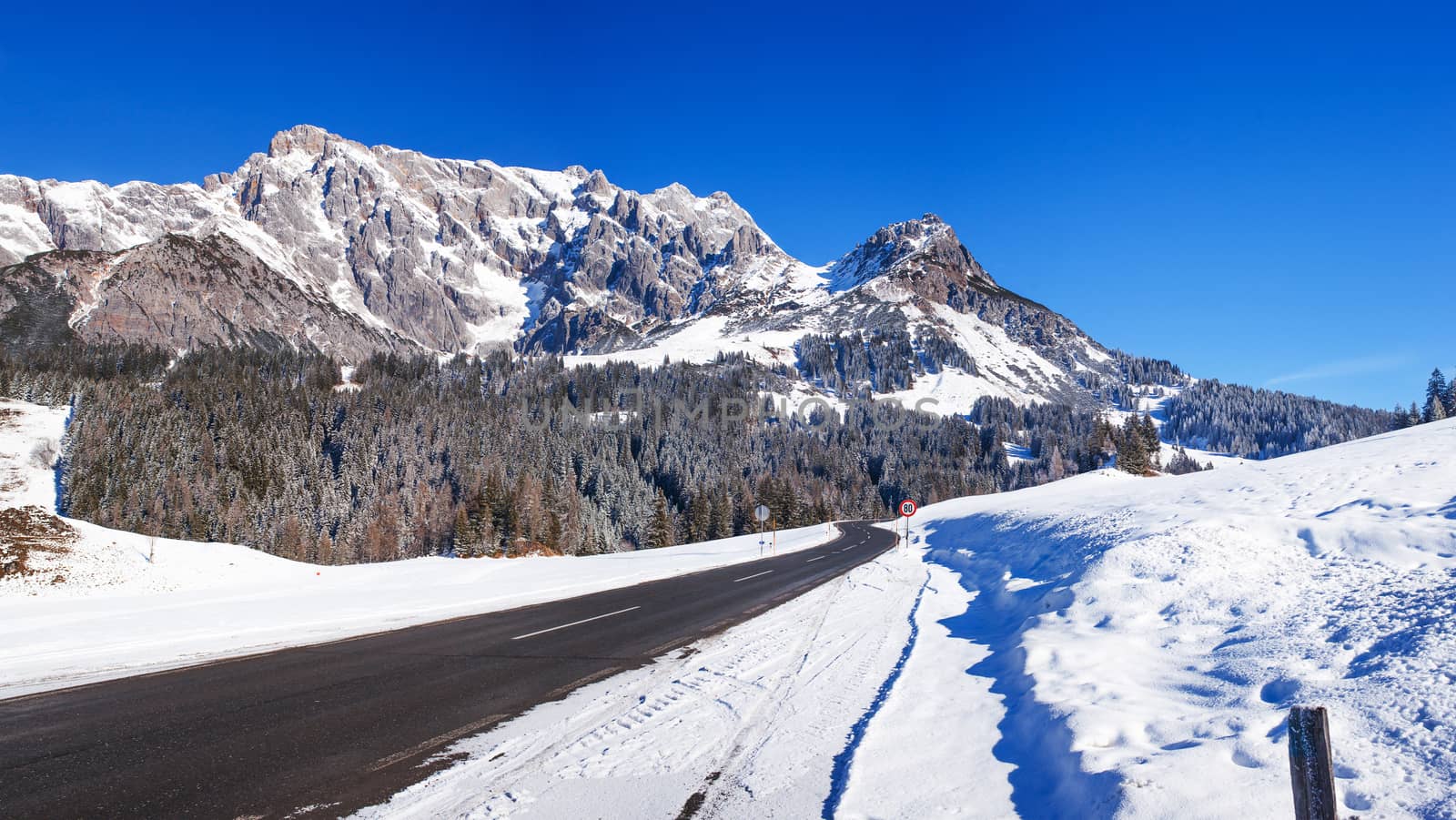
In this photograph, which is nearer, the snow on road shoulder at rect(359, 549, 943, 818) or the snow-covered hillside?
the snow-covered hillside

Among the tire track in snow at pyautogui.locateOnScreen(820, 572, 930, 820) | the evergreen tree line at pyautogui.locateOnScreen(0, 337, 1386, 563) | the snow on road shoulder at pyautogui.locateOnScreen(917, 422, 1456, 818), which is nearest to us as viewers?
the snow on road shoulder at pyautogui.locateOnScreen(917, 422, 1456, 818)

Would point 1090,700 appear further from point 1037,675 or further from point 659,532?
point 659,532

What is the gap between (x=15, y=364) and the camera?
375 ft

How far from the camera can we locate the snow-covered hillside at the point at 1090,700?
207 inches

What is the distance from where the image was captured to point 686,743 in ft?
23.7

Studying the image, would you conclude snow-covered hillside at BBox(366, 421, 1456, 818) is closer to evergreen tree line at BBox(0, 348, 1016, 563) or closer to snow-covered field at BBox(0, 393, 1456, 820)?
snow-covered field at BBox(0, 393, 1456, 820)

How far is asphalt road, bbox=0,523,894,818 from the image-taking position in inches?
227

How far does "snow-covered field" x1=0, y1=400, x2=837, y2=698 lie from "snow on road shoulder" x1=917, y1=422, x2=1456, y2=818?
12988mm

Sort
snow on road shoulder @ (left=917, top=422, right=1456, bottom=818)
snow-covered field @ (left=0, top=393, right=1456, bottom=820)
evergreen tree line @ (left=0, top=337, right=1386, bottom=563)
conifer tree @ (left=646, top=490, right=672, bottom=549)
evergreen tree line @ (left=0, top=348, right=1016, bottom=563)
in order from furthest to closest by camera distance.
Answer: evergreen tree line @ (left=0, top=337, right=1386, bottom=563), evergreen tree line @ (left=0, top=348, right=1016, bottom=563), conifer tree @ (left=646, top=490, right=672, bottom=549), snow-covered field @ (left=0, top=393, right=1456, bottom=820), snow on road shoulder @ (left=917, top=422, right=1456, bottom=818)

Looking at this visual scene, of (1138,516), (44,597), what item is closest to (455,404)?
(44,597)

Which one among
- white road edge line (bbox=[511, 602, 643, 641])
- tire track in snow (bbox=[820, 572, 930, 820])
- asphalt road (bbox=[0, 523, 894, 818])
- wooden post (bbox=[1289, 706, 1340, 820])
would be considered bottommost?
white road edge line (bbox=[511, 602, 643, 641])

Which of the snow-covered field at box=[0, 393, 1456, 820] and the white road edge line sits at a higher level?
the snow-covered field at box=[0, 393, 1456, 820]

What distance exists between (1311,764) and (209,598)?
23371mm

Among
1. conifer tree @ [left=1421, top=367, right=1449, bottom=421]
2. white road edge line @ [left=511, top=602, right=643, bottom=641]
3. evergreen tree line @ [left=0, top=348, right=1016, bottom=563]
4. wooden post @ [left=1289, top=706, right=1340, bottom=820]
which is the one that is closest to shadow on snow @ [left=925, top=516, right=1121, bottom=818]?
wooden post @ [left=1289, top=706, right=1340, bottom=820]
